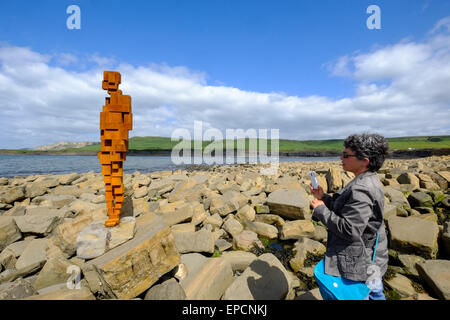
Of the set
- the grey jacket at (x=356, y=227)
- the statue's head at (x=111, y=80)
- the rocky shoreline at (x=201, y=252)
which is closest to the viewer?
the grey jacket at (x=356, y=227)

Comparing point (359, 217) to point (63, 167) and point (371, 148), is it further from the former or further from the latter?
point (63, 167)

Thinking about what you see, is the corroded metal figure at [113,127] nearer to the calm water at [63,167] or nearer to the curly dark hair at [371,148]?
the curly dark hair at [371,148]

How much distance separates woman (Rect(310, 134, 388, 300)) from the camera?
179 centimetres

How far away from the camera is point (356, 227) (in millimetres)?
1772

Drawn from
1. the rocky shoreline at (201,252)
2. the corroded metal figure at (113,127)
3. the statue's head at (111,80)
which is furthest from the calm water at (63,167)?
the statue's head at (111,80)

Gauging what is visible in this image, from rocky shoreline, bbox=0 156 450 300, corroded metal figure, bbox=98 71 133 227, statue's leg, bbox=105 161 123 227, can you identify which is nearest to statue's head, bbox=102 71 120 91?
corroded metal figure, bbox=98 71 133 227

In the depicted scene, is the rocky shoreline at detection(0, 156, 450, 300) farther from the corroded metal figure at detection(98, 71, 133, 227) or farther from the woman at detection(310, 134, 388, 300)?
the woman at detection(310, 134, 388, 300)

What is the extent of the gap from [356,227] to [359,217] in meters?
0.09

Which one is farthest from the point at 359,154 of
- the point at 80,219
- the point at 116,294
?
the point at 80,219

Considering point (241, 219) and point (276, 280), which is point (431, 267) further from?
point (241, 219)

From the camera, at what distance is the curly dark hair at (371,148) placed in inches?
74.6

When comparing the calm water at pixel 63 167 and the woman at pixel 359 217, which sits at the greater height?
the woman at pixel 359 217

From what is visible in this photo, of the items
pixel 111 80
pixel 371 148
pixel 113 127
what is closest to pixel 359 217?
pixel 371 148
